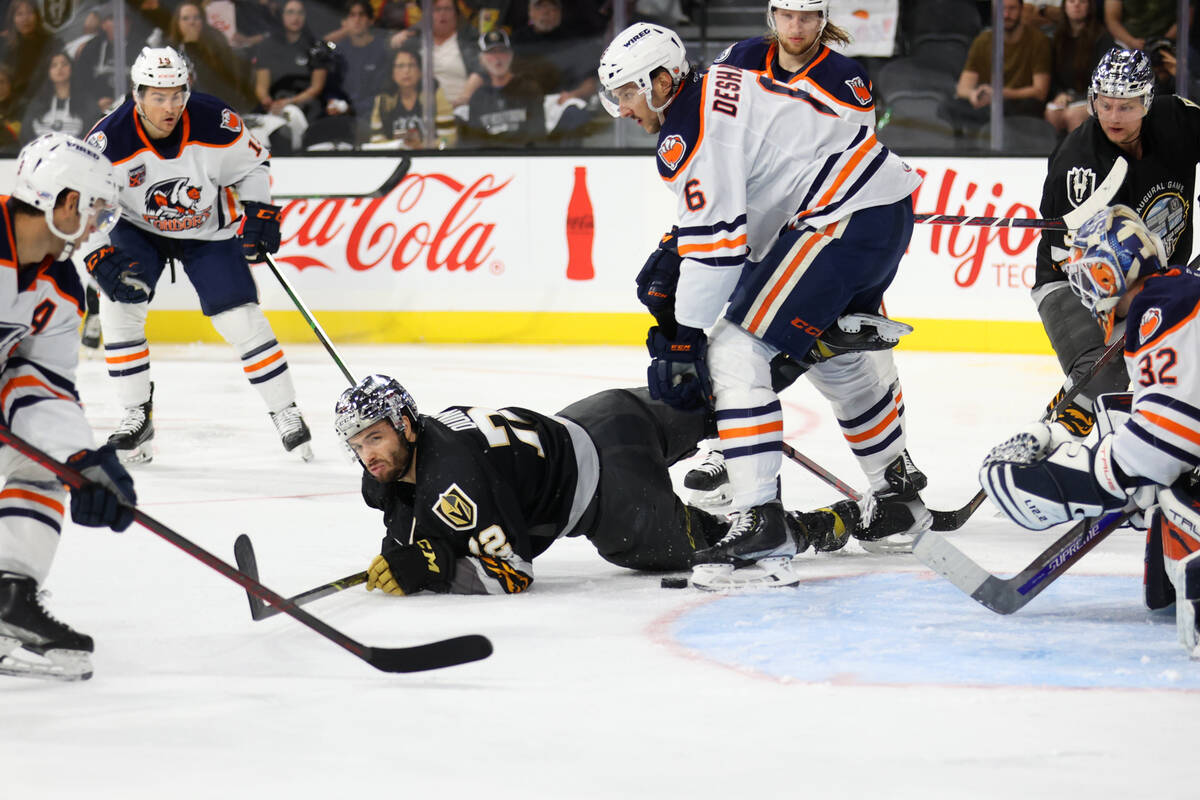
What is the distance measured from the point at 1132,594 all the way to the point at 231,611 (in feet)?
5.63

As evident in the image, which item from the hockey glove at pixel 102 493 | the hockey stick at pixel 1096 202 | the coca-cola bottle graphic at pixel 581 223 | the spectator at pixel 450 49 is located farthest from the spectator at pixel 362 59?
the hockey glove at pixel 102 493

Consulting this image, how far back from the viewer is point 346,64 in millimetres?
8219

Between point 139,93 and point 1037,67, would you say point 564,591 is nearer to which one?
point 139,93

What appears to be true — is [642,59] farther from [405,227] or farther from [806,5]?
[405,227]

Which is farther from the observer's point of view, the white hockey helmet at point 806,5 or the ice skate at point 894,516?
the white hockey helmet at point 806,5

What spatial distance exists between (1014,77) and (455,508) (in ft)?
17.4

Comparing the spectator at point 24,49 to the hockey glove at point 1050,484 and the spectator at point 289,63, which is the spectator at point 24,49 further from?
the hockey glove at point 1050,484

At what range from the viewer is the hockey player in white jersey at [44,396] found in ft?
7.89

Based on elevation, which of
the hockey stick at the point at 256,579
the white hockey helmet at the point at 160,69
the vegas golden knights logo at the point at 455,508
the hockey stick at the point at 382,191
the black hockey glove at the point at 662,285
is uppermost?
the white hockey helmet at the point at 160,69

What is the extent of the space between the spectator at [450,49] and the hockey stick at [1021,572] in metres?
5.58

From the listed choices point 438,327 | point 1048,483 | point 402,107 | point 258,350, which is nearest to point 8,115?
point 402,107

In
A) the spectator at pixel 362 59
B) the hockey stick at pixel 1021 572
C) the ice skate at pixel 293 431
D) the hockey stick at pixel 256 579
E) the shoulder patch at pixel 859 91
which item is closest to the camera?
the hockey stick at pixel 1021 572

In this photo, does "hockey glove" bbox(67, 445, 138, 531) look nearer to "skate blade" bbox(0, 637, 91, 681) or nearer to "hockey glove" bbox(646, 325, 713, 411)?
"skate blade" bbox(0, 637, 91, 681)

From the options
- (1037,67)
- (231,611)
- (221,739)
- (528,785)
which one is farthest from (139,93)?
(1037,67)
